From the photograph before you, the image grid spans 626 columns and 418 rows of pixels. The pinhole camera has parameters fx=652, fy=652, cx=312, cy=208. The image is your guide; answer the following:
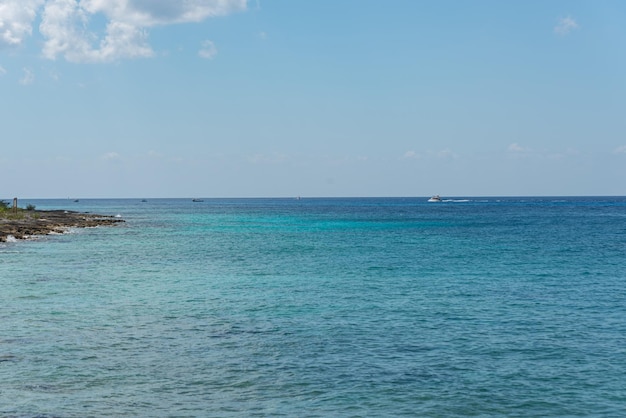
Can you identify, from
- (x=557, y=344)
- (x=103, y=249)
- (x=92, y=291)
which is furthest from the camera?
(x=103, y=249)

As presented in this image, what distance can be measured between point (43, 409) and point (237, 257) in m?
42.3

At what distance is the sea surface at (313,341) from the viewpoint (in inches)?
675

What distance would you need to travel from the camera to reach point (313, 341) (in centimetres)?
2392

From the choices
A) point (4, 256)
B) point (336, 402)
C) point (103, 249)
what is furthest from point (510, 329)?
point (103, 249)

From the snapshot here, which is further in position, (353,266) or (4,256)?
(4,256)

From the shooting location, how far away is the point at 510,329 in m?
25.8

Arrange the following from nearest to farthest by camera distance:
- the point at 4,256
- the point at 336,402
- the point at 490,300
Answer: the point at 336,402, the point at 490,300, the point at 4,256

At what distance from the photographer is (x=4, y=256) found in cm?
5541

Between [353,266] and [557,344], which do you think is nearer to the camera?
[557,344]

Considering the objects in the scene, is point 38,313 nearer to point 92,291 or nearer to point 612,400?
point 92,291

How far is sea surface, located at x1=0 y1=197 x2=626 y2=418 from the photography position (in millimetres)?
17141

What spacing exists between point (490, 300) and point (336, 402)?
18.0 meters

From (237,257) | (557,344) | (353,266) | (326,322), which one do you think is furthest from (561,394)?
(237,257)

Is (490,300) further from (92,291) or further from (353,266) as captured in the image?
(92,291)
